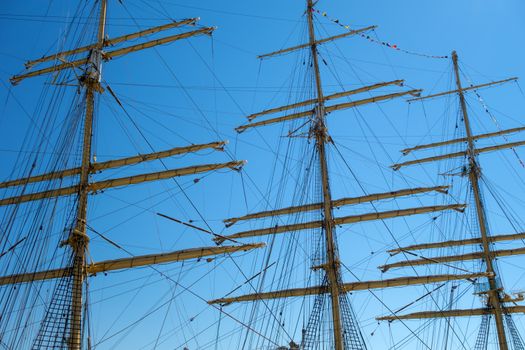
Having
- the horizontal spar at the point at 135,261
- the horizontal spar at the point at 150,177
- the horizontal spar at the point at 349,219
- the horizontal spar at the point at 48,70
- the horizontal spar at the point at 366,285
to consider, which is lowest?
the horizontal spar at the point at 135,261

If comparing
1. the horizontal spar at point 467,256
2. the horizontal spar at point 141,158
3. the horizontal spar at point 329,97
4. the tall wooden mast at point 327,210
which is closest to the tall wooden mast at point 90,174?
the horizontal spar at point 141,158

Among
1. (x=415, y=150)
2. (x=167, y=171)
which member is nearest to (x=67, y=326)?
(x=167, y=171)

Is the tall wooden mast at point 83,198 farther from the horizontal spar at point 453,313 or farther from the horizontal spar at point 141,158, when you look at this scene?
the horizontal spar at point 453,313

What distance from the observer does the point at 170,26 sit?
1171 inches

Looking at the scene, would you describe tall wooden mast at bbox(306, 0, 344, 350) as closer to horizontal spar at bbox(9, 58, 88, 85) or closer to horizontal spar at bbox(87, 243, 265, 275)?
horizontal spar at bbox(87, 243, 265, 275)

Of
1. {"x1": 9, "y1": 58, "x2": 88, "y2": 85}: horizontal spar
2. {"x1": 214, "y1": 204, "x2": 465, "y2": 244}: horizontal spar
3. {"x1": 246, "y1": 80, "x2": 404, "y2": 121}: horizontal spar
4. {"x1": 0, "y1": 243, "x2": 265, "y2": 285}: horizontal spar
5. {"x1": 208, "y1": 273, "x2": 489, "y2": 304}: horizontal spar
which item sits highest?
{"x1": 246, "y1": 80, "x2": 404, "y2": 121}: horizontal spar

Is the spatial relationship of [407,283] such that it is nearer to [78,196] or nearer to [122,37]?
[78,196]

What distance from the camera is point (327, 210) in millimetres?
32969

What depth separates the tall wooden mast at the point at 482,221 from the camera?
37812 millimetres

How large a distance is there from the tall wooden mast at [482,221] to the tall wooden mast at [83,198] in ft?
79.7

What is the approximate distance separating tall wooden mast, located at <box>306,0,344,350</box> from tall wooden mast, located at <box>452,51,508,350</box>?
11268 millimetres

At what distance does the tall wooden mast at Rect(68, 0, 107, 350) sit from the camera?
24.2 metres

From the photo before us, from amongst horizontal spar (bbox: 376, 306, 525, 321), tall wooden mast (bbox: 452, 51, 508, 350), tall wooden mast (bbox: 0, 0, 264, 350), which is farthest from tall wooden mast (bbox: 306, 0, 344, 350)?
tall wooden mast (bbox: 452, 51, 508, 350)

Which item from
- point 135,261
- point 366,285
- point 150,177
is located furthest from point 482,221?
point 135,261
